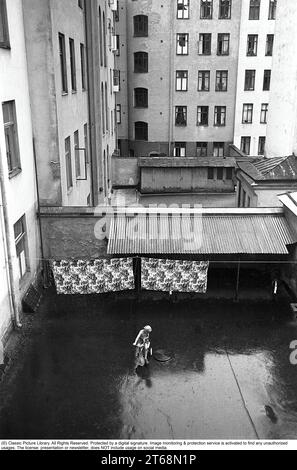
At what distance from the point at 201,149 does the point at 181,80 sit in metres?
7.08

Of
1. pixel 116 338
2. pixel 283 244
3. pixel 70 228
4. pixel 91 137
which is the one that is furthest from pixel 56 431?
pixel 91 137

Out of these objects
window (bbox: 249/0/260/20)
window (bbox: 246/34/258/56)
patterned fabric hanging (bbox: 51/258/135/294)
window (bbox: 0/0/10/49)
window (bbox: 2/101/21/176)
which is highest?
window (bbox: 249/0/260/20)

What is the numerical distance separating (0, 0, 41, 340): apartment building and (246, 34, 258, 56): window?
3154 centimetres

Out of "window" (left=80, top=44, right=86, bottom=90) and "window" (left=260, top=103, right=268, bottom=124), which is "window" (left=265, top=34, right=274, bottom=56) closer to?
"window" (left=260, top=103, right=268, bottom=124)

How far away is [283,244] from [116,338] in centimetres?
755

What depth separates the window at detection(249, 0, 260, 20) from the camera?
135ft

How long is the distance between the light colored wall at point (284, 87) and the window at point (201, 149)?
18.9m

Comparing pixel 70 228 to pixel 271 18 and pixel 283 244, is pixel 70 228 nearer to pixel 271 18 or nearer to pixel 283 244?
pixel 283 244

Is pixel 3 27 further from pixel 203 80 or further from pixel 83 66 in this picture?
pixel 203 80

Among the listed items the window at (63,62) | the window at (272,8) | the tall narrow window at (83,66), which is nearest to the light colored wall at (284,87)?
the tall narrow window at (83,66)

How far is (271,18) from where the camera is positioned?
41.8 meters

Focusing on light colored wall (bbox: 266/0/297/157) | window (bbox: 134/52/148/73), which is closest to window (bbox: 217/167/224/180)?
light colored wall (bbox: 266/0/297/157)

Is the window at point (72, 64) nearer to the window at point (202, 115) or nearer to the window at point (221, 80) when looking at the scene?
the window at point (202, 115)

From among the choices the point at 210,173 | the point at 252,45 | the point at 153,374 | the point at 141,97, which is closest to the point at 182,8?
the point at 252,45
